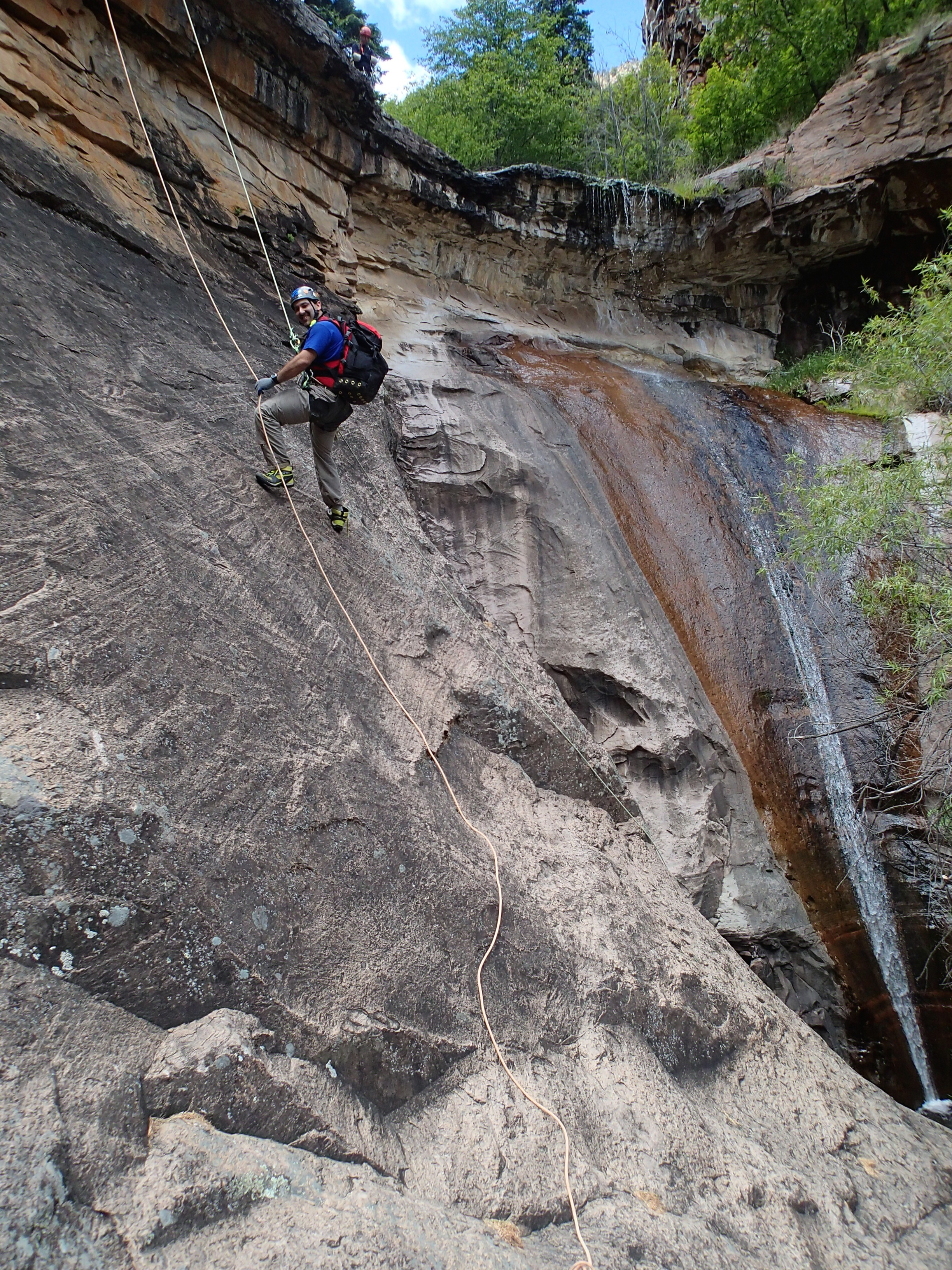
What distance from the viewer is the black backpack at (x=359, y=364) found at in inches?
203

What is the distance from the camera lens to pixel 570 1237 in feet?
10.3

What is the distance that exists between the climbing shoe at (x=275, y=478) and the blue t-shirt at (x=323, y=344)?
89 cm

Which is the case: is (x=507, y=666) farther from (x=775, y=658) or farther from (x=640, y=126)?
(x=640, y=126)

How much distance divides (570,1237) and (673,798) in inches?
179

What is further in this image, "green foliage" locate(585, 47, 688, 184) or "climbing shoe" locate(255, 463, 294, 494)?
"green foliage" locate(585, 47, 688, 184)

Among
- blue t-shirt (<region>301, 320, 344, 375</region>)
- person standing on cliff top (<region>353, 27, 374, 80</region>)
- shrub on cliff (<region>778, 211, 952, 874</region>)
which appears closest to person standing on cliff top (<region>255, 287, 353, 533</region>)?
blue t-shirt (<region>301, 320, 344, 375</region>)

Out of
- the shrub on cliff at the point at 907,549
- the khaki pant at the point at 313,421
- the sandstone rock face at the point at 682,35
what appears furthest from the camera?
the sandstone rock face at the point at 682,35

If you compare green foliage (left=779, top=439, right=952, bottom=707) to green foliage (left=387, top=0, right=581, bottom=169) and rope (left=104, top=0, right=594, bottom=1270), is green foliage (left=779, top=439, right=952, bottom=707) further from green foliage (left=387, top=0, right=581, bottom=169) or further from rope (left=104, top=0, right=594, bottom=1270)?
green foliage (left=387, top=0, right=581, bottom=169)

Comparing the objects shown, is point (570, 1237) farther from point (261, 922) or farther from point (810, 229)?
point (810, 229)

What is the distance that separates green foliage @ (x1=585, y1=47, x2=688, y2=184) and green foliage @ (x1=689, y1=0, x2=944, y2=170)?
907 millimetres

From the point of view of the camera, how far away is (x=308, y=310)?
5273 mm

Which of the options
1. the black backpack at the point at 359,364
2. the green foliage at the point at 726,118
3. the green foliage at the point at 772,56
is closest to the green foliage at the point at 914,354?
the green foliage at the point at 772,56

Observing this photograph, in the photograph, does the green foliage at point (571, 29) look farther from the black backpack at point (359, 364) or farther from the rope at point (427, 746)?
the black backpack at point (359, 364)

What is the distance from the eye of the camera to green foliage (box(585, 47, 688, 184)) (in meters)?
17.6
